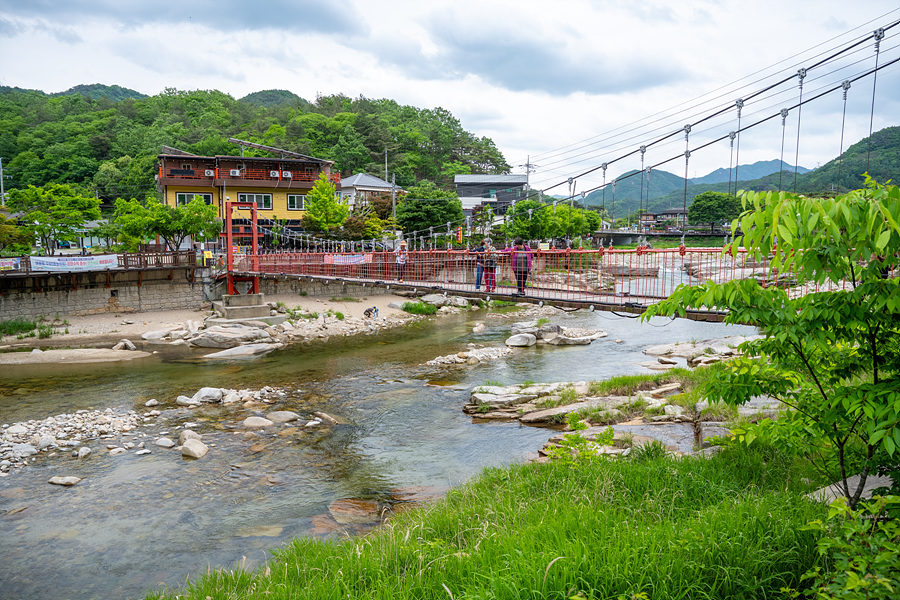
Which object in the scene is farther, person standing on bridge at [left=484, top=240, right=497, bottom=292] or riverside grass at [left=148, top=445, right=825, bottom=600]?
person standing on bridge at [left=484, top=240, right=497, bottom=292]

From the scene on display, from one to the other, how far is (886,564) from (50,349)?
1749 centimetres

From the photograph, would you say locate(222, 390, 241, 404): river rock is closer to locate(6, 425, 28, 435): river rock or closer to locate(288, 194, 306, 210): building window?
locate(6, 425, 28, 435): river rock

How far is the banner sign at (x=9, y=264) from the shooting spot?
15.8 metres

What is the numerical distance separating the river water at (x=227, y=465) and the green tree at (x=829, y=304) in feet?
13.2

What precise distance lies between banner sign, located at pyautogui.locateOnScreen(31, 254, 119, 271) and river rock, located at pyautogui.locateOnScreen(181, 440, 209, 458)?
12269 millimetres

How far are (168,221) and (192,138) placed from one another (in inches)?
957

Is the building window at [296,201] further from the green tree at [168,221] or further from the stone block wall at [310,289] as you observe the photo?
the stone block wall at [310,289]

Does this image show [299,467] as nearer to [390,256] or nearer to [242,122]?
Answer: [390,256]

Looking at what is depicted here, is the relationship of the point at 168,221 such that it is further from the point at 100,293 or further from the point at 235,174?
the point at 235,174

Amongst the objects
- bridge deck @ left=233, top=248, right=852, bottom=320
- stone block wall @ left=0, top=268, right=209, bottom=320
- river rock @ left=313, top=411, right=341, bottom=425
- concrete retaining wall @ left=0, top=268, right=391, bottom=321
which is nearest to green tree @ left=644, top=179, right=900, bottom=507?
bridge deck @ left=233, top=248, right=852, bottom=320

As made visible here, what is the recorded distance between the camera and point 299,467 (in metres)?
7.00

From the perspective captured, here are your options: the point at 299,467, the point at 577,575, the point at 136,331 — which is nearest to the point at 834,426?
the point at 577,575

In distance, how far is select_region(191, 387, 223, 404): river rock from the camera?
10034mm

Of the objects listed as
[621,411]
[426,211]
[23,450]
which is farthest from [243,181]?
[621,411]
